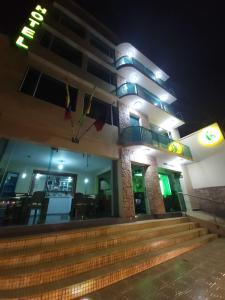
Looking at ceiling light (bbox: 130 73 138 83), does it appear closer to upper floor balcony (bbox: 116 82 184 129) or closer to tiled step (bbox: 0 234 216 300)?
upper floor balcony (bbox: 116 82 184 129)

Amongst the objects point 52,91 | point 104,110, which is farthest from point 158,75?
point 52,91

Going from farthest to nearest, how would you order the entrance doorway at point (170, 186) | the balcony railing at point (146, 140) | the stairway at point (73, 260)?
1. the entrance doorway at point (170, 186)
2. the balcony railing at point (146, 140)
3. the stairway at point (73, 260)

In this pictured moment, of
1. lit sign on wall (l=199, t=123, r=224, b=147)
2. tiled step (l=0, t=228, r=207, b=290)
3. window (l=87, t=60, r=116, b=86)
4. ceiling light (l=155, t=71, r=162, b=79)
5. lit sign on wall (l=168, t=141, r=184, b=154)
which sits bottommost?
tiled step (l=0, t=228, r=207, b=290)

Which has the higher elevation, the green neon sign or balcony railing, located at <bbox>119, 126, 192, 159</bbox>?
the green neon sign

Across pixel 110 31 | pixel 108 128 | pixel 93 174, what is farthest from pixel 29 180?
pixel 110 31

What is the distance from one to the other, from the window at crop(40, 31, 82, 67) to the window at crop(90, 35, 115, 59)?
2.96 m

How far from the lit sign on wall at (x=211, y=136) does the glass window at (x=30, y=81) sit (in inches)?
448

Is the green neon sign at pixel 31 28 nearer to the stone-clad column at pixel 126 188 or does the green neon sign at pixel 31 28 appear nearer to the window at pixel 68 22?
the window at pixel 68 22

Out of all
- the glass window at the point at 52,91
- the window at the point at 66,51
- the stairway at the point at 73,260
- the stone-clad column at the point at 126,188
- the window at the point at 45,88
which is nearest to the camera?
the stairway at the point at 73,260

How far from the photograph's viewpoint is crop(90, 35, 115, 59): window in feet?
37.9

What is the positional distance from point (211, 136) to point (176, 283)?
33.4 ft

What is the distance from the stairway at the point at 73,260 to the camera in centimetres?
234

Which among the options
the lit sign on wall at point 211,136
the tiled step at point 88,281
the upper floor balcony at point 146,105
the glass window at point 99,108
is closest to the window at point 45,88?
the glass window at point 99,108

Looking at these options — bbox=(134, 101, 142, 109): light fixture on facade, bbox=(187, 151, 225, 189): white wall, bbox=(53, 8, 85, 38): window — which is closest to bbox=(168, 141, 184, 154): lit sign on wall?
bbox=(187, 151, 225, 189): white wall
